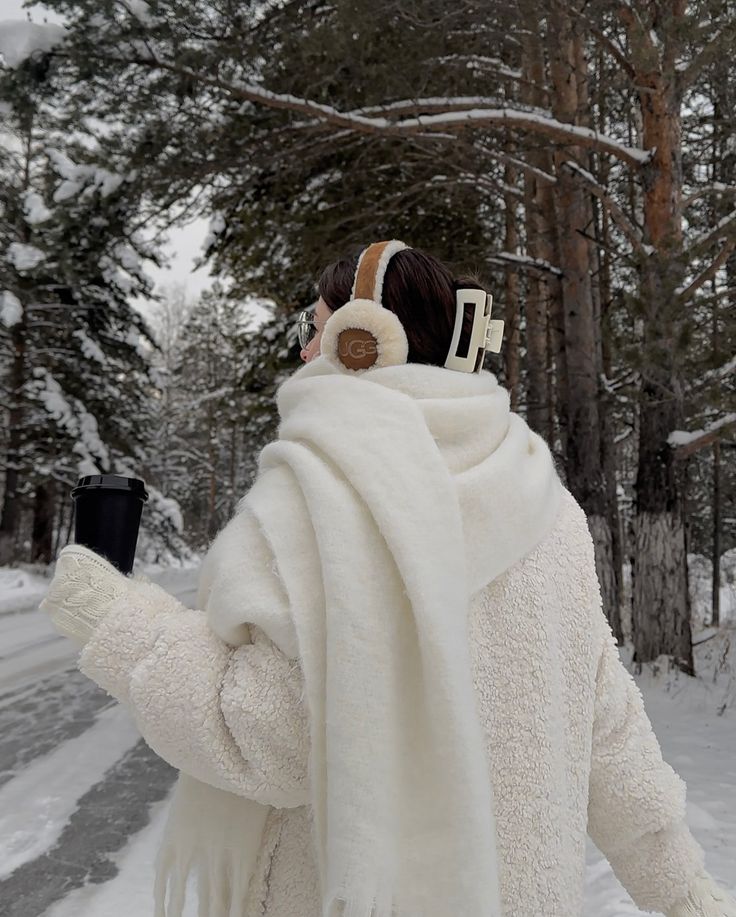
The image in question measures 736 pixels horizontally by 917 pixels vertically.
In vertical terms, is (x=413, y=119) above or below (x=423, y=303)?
above

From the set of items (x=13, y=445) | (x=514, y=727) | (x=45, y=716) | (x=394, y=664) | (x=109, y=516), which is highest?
(x=109, y=516)

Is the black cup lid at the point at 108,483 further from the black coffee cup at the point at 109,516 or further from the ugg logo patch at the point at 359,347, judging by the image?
the ugg logo patch at the point at 359,347

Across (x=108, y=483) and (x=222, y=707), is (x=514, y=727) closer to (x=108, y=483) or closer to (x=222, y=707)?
(x=222, y=707)

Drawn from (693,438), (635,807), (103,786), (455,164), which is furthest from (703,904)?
(455,164)

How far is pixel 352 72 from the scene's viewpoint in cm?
654

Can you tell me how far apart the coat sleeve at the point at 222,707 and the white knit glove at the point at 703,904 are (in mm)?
740

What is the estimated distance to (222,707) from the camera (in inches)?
40.4

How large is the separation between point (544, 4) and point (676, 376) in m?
3.02

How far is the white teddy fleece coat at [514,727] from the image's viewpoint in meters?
1.04

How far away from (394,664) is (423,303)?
0.63 metres

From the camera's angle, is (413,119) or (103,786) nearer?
(103,786)

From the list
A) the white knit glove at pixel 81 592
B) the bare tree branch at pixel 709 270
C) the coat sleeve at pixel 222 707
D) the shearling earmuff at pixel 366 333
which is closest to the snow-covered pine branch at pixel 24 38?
the bare tree branch at pixel 709 270

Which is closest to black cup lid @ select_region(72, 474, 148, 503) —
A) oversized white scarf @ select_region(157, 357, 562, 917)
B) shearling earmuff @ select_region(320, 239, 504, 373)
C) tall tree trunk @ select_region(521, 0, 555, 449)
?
oversized white scarf @ select_region(157, 357, 562, 917)

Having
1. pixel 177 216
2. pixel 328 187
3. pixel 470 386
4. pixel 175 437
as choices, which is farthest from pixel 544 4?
pixel 175 437
